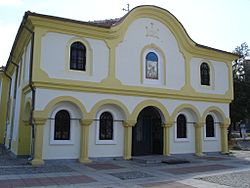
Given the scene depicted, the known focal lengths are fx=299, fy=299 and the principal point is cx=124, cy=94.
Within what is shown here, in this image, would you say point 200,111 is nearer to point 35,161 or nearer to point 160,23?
point 160,23

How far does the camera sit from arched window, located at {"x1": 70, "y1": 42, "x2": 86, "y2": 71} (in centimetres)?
1474

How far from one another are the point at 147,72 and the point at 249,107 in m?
18.1

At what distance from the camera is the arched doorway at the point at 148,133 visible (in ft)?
57.2

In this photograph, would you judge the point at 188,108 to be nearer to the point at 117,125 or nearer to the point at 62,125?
the point at 117,125

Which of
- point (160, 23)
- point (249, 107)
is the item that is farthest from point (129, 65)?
point (249, 107)

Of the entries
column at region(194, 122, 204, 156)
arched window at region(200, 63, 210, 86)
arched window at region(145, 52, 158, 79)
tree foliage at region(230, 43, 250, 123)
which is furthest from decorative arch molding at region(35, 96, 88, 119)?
tree foliage at region(230, 43, 250, 123)

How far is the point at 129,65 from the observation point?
1616 cm

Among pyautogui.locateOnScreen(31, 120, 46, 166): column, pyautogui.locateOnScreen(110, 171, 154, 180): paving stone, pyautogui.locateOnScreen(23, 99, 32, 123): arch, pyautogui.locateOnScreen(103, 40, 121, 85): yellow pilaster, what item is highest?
pyautogui.locateOnScreen(103, 40, 121, 85): yellow pilaster

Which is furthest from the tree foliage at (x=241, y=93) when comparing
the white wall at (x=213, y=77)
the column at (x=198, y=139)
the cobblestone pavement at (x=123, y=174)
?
the cobblestone pavement at (x=123, y=174)

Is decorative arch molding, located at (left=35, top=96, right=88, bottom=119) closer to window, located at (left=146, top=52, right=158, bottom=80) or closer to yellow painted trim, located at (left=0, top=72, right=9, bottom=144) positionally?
window, located at (left=146, top=52, right=158, bottom=80)

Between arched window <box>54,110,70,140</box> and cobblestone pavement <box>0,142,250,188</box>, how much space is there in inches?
46.1

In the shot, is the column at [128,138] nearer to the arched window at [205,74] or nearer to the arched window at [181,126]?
the arched window at [181,126]

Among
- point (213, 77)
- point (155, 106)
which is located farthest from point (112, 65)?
point (213, 77)

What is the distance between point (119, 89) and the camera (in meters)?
15.5
